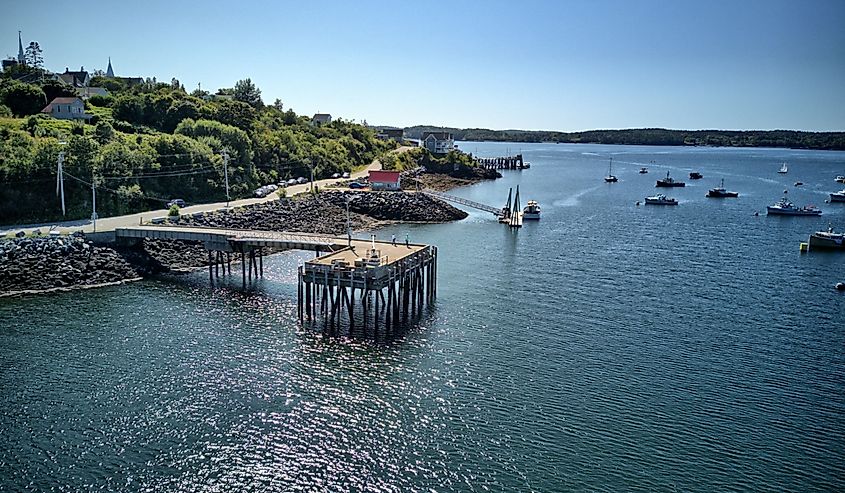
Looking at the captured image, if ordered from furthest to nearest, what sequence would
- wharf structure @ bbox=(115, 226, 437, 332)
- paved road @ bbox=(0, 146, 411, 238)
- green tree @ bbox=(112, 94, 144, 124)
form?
green tree @ bbox=(112, 94, 144, 124), paved road @ bbox=(0, 146, 411, 238), wharf structure @ bbox=(115, 226, 437, 332)

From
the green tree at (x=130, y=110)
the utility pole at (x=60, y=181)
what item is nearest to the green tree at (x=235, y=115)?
the green tree at (x=130, y=110)

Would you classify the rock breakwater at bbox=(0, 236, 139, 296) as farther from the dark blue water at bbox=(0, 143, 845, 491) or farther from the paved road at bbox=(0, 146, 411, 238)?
the paved road at bbox=(0, 146, 411, 238)

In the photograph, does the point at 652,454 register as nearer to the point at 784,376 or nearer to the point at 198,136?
the point at 784,376

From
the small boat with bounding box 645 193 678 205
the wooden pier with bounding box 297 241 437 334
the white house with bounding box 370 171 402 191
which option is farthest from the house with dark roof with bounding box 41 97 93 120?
the small boat with bounding box 645 193 678 205

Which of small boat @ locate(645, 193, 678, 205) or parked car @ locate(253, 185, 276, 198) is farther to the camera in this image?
small boat @ locate(645, 193, 678, 205)

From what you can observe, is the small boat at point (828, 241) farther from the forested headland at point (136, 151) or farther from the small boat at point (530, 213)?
the forested headland at point (136, 151)
